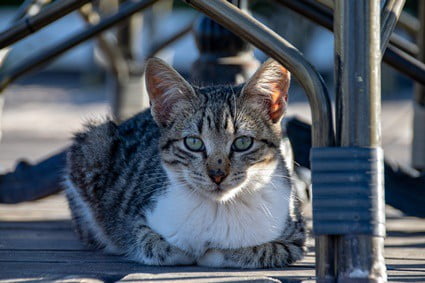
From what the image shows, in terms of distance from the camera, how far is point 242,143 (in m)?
2.88

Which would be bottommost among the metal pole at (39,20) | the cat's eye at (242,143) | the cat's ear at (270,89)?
the cat's eye at (242,143)

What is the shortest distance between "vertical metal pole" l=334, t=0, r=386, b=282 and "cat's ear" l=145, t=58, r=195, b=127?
949mm

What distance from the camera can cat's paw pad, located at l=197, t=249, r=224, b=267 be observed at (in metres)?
2.78

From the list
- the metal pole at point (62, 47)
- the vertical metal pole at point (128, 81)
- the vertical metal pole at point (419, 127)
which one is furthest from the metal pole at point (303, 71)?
the vertical metal pole at point (128, 81)

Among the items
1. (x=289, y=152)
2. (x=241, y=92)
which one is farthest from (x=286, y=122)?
(x=241, y=92)

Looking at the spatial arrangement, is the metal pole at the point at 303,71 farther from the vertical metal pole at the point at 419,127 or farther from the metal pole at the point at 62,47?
the vertical metal pole at the point at 419,127

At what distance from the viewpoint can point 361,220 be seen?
2.08 meters

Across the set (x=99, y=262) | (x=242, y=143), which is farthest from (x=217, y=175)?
(x=99, y=262)

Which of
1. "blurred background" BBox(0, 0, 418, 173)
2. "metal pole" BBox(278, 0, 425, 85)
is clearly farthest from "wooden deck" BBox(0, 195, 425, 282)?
"blurred background" BBox(0, 0, 418, 173)

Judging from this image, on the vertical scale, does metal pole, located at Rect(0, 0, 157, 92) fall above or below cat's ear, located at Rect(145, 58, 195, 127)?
above

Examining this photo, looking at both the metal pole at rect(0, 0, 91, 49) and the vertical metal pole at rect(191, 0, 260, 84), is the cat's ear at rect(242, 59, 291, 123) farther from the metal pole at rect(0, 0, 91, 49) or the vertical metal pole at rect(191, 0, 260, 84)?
the vertical metal pole at rect(191, 0, 260, 84)

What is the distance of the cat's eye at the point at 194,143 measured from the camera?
115 inches

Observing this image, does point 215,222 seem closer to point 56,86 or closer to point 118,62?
point 118,62

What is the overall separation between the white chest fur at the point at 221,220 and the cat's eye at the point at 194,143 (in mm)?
164
